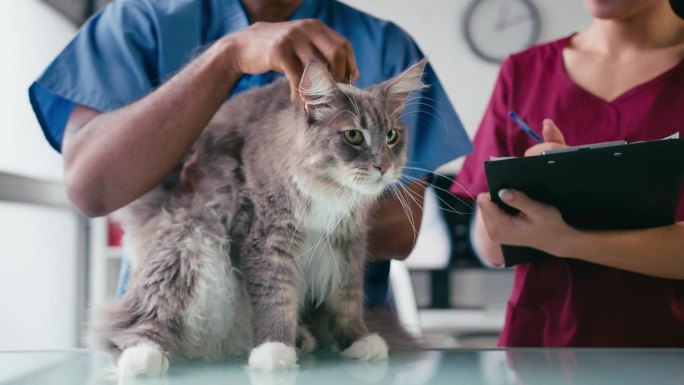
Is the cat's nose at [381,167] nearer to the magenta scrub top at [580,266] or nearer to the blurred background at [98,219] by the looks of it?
the magenta scrub top at [580,266]

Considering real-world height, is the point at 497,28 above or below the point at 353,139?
above

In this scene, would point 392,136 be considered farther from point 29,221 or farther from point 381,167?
point 29,221

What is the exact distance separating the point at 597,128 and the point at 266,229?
832 millimetres

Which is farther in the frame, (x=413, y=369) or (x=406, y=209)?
(x=406, y=209)

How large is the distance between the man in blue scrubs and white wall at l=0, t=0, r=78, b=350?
1477 millimetres

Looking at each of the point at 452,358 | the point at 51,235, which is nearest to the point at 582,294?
the point at 452,358

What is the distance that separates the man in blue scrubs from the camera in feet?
2.96

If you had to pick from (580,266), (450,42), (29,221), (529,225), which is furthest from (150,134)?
(450,42)

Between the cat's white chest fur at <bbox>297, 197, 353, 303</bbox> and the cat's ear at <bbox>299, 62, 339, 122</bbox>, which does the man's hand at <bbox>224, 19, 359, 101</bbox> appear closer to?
the cat's ear at <bbox>299, 62, 339, 122</bbox>

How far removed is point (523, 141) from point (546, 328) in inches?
16.4

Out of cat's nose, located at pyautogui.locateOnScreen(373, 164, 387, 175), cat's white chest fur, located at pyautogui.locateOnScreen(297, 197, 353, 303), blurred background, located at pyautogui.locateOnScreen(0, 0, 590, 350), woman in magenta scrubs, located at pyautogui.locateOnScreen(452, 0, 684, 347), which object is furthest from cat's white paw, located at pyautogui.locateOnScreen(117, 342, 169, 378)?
blurred background, located at pyautogui.locateOnScreen(0, 0, 590, 350)

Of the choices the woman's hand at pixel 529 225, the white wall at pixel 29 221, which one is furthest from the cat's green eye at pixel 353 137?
the white wall at pixel 29 221

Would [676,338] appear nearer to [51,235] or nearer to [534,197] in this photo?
[534,197]

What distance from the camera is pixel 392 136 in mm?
987
